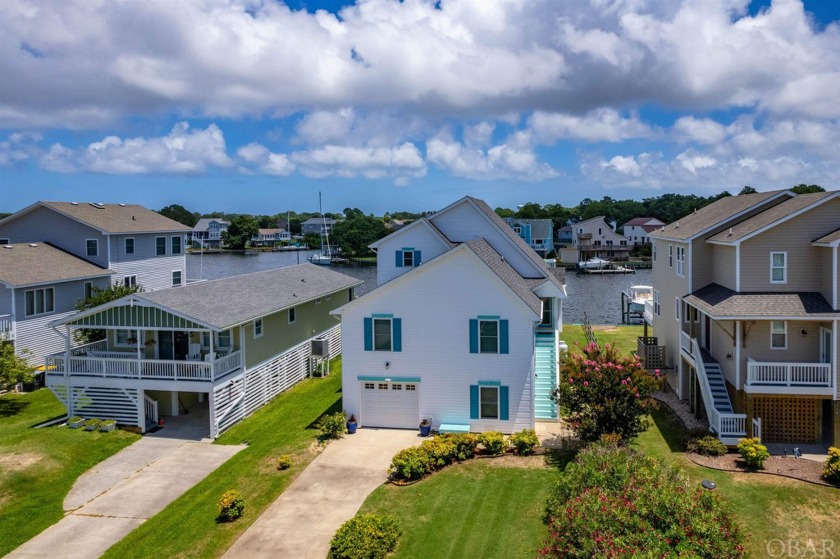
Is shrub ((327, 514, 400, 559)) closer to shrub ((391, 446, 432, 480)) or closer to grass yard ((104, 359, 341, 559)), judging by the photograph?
grass yard ((104, 359, 341, 559))

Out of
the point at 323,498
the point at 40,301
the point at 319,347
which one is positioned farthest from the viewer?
the point at 319,347

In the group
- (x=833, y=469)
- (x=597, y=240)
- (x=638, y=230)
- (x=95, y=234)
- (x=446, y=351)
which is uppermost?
(x=638, y=230)

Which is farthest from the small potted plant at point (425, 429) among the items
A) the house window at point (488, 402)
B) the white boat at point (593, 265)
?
the white boat at point (593, 265)

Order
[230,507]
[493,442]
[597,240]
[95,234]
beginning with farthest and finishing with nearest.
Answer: [597,240] → [95,234] → [493,442] → [230,507]

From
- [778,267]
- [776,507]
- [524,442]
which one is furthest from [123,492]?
[778,267]

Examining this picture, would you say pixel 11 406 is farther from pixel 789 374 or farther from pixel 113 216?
pixel 789 374

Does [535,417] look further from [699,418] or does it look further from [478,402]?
[699,418]

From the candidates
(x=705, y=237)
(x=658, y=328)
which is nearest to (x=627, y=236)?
(x=658, y=328)
